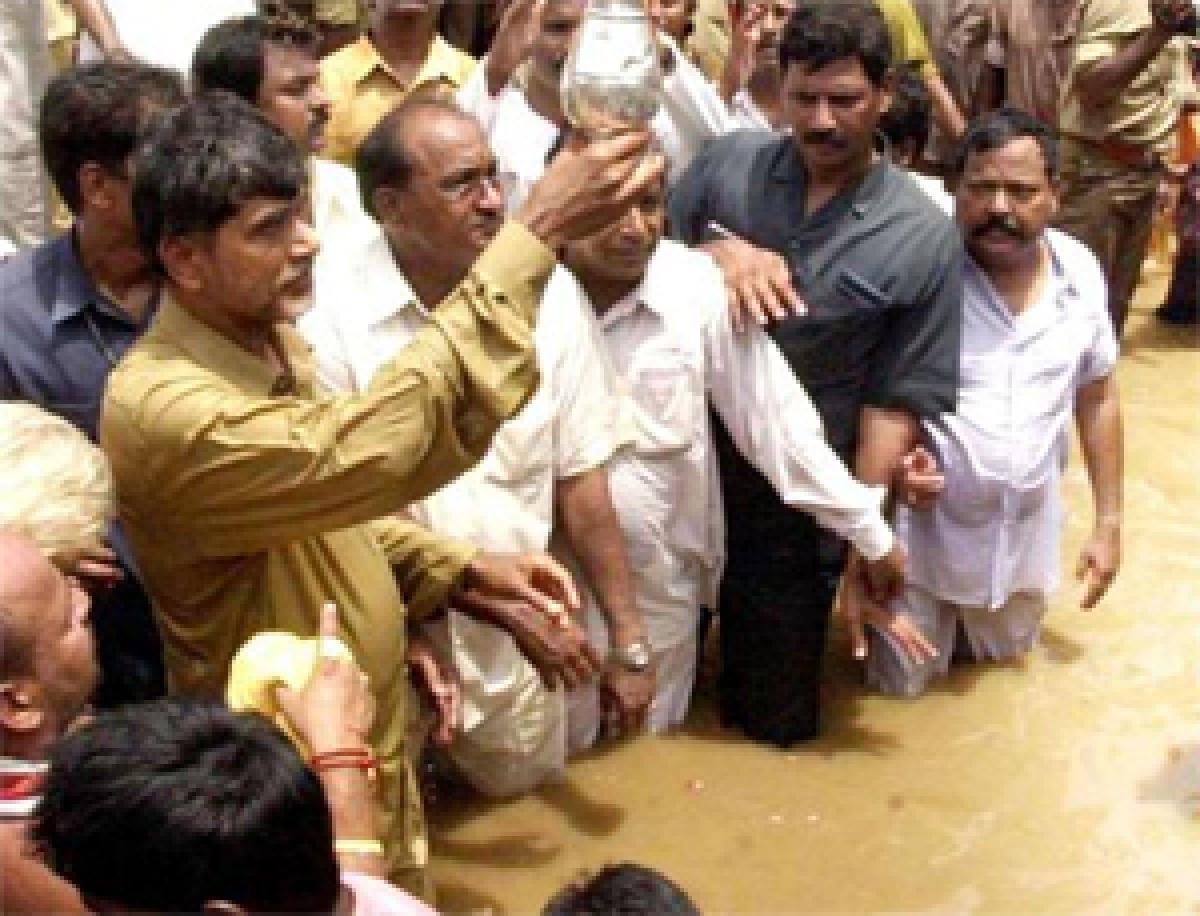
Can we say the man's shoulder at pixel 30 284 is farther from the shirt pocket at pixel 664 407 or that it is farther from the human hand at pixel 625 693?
the human hand at pixel 625 693

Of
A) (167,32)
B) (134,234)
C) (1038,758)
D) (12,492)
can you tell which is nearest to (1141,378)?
(1038,758)

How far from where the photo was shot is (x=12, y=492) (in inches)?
82.0

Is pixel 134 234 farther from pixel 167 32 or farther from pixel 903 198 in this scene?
pixel 167 32

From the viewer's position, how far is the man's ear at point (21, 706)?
6.10 ft

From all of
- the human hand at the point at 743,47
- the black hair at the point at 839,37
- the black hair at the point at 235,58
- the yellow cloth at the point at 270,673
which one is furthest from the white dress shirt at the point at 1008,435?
the yellow cloth at the point at 270,673

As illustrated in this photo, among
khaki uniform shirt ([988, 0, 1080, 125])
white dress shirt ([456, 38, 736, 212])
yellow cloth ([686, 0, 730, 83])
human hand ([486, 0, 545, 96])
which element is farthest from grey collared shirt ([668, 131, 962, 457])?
khaki uniform shirt ([988, 0, 1080, 125])

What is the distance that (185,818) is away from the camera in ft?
4.90

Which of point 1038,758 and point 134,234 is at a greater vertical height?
point 134,234

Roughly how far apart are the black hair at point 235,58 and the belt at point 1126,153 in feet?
11.9

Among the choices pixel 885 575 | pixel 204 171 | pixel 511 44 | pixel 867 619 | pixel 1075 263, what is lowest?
pixel 867 619

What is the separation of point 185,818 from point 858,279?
257 centimetres

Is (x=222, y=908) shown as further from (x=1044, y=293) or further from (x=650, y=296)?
(x=1044, y=293)

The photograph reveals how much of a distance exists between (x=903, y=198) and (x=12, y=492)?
2.38m

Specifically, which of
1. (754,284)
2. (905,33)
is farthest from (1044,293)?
(905,33)
